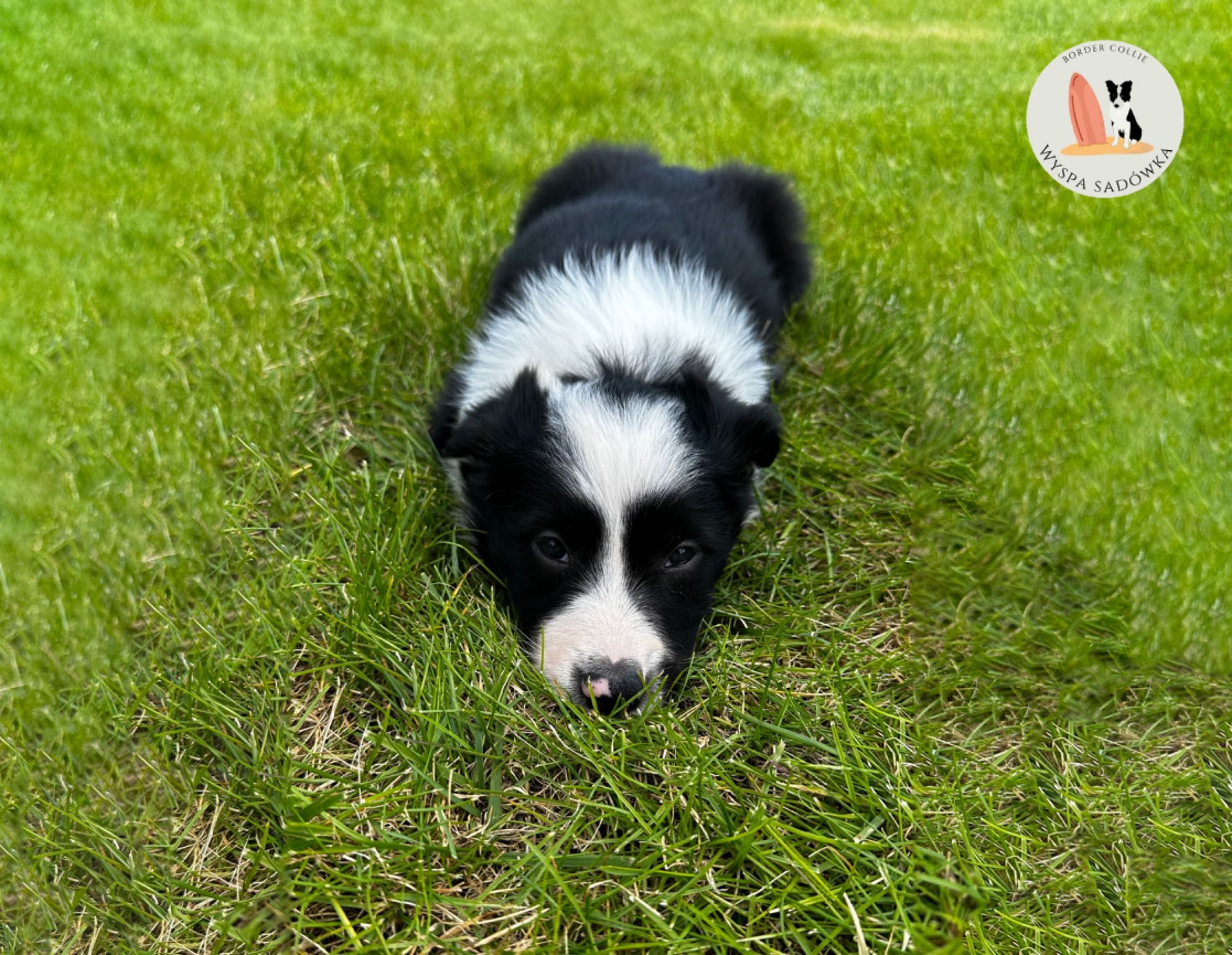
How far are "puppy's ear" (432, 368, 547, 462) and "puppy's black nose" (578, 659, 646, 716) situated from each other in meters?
0.70

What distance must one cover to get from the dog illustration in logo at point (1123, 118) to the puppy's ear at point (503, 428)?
3643 millimetres

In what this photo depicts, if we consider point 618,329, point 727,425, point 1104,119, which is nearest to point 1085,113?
point 1104,119

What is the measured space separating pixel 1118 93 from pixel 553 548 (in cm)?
394

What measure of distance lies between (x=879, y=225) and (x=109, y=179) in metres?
3.96

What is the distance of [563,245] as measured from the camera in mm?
3846

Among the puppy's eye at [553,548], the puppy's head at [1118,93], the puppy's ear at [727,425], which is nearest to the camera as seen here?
the puppy's eye at [553,548]

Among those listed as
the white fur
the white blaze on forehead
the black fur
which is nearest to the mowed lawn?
the white blaze on forehead

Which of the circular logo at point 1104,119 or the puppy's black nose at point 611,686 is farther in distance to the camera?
the circular logo at point 1104,119

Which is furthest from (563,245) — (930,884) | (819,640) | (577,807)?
(930,884)

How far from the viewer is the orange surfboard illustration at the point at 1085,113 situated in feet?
16.1

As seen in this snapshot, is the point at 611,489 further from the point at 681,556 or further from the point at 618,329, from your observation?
the point at 618,329

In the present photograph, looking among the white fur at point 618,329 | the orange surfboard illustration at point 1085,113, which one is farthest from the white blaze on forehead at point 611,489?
the orange surfboard illustration at point 1085,113

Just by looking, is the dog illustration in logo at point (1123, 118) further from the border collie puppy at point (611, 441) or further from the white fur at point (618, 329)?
the white fur at point (618, 329)

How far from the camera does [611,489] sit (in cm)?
280
